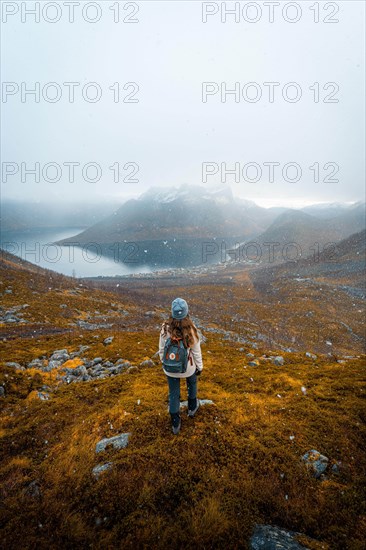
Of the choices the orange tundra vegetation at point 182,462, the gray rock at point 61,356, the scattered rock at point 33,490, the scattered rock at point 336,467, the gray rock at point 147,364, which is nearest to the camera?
the orange tundra vegetation at point 182,462

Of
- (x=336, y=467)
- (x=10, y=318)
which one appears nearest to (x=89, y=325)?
(x=10, y=318)

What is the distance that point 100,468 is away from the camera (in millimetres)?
5938

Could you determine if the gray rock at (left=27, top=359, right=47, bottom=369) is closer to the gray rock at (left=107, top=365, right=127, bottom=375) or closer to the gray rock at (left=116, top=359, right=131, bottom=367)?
the gray rock at (left=107, top=365, right=127, bottom=375)

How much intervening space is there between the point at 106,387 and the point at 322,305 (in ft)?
169

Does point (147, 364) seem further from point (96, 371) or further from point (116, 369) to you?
point (96, 371)

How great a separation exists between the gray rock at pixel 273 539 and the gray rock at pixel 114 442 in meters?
3.57

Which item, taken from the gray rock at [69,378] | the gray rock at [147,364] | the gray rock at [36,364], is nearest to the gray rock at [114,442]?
the gray rock at [69,378]

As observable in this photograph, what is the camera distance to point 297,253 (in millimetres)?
151125

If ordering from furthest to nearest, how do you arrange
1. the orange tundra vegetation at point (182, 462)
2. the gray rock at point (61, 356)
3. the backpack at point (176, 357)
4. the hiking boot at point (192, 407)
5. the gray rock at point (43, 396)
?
the gray rock at point (61, 356)
the gray rock at point (43, 396)
the hiking boot at point (192, 407)
the backpack at point (176, 357)
the orange tundra vegetation at point (182, 462)

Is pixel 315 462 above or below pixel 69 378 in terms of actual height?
above

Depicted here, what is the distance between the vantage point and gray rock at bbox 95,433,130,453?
21.7 feet

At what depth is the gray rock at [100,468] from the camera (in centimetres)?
579

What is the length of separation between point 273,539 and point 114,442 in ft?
13.7

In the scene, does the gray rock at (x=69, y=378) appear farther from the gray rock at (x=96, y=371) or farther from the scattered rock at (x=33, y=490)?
the scattered rock at (x=33, y=490)
